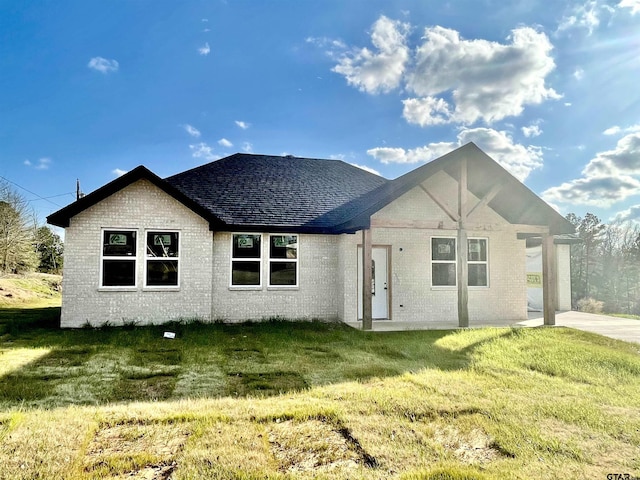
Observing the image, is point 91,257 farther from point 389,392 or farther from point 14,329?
point 389,392

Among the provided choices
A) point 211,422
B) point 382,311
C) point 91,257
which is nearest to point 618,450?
point 211,422

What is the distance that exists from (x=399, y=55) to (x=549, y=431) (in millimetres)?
14778

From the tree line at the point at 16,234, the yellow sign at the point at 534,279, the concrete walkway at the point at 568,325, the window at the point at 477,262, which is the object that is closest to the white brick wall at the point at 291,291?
the concrete walkway at the point at 568,325

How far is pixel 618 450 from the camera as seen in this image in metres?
3.79

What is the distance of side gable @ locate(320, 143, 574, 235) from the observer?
10977mm

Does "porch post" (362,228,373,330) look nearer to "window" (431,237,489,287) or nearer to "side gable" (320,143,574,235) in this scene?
"side gable" (320,143,574,235)

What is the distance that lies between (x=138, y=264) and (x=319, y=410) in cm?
856

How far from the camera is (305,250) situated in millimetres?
12492

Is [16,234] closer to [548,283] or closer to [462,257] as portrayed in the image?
[462,257]

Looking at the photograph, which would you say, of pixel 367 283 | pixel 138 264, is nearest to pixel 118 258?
pixel 138 264

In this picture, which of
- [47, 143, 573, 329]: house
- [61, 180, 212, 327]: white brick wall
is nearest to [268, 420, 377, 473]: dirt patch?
[47, 143, 573, 329]: house

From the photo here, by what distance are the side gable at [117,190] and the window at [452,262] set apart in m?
7.10

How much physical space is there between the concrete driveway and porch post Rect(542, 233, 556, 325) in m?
0.42

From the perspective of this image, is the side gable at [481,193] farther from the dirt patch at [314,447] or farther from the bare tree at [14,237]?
the bare tree at [14,237]
